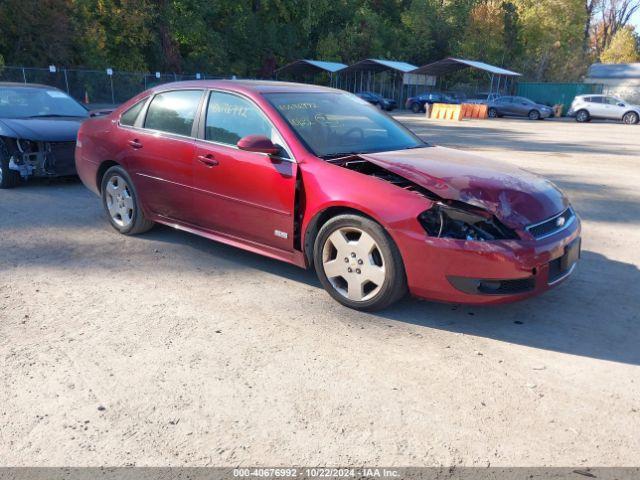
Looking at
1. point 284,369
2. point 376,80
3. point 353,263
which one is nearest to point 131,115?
point 353,263

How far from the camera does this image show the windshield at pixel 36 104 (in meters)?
8.22

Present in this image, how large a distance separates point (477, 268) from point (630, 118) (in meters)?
31.4

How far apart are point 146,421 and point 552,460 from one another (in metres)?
1.93

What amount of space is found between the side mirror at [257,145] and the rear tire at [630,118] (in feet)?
103

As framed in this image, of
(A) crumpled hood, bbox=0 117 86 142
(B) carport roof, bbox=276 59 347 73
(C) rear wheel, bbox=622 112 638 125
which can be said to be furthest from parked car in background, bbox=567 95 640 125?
(A) crumpled hood, bbox=0 117 86 142

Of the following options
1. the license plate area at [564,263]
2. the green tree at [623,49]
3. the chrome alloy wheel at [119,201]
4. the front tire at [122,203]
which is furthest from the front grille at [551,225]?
the green tree at [623,49]

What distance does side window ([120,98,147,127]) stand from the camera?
5602 millimetres

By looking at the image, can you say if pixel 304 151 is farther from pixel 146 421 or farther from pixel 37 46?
pixel 37 46

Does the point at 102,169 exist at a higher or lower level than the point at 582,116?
lower

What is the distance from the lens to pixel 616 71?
44.8m

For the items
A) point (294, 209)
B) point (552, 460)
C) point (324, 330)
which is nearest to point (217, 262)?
point (294, 209)

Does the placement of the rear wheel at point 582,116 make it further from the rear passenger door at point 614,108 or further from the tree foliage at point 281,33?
the tree foliage at point 281,33

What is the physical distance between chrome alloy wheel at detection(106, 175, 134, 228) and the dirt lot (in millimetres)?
561

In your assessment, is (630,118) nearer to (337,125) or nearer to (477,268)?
(337,125)
